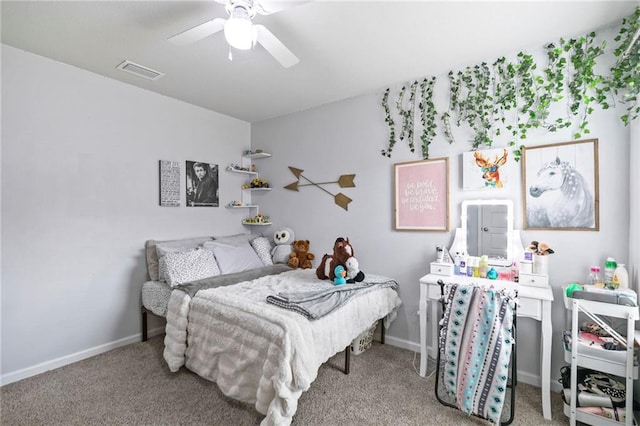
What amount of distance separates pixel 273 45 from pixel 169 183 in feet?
6.70

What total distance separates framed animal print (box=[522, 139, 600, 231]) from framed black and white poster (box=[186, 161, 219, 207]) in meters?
3.12

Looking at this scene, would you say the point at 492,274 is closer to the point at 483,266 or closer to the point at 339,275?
the point at 483,266

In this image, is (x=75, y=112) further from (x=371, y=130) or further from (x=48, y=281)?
(x=371, y=130)

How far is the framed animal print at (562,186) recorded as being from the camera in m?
2.02

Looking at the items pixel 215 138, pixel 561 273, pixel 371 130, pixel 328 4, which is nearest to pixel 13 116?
pixel 215 138

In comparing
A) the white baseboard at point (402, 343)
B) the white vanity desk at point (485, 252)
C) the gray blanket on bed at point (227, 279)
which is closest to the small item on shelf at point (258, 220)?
the gray blanket on bed at point (227, 279)

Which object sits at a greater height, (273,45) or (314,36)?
(314,36)

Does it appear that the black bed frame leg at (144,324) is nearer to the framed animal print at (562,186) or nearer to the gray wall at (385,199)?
the gray wall at (385,199)

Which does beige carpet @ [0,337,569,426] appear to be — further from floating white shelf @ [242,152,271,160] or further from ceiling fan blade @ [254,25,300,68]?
floating white shelf @ [242,152,271,160]

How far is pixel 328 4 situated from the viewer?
1744 millimetres

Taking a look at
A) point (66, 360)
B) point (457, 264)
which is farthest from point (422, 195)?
point (66, 360)

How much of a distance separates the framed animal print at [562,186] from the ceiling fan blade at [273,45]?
72.6 inches

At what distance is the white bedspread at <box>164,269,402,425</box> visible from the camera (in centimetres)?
168

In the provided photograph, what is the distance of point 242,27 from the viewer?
152 cm
